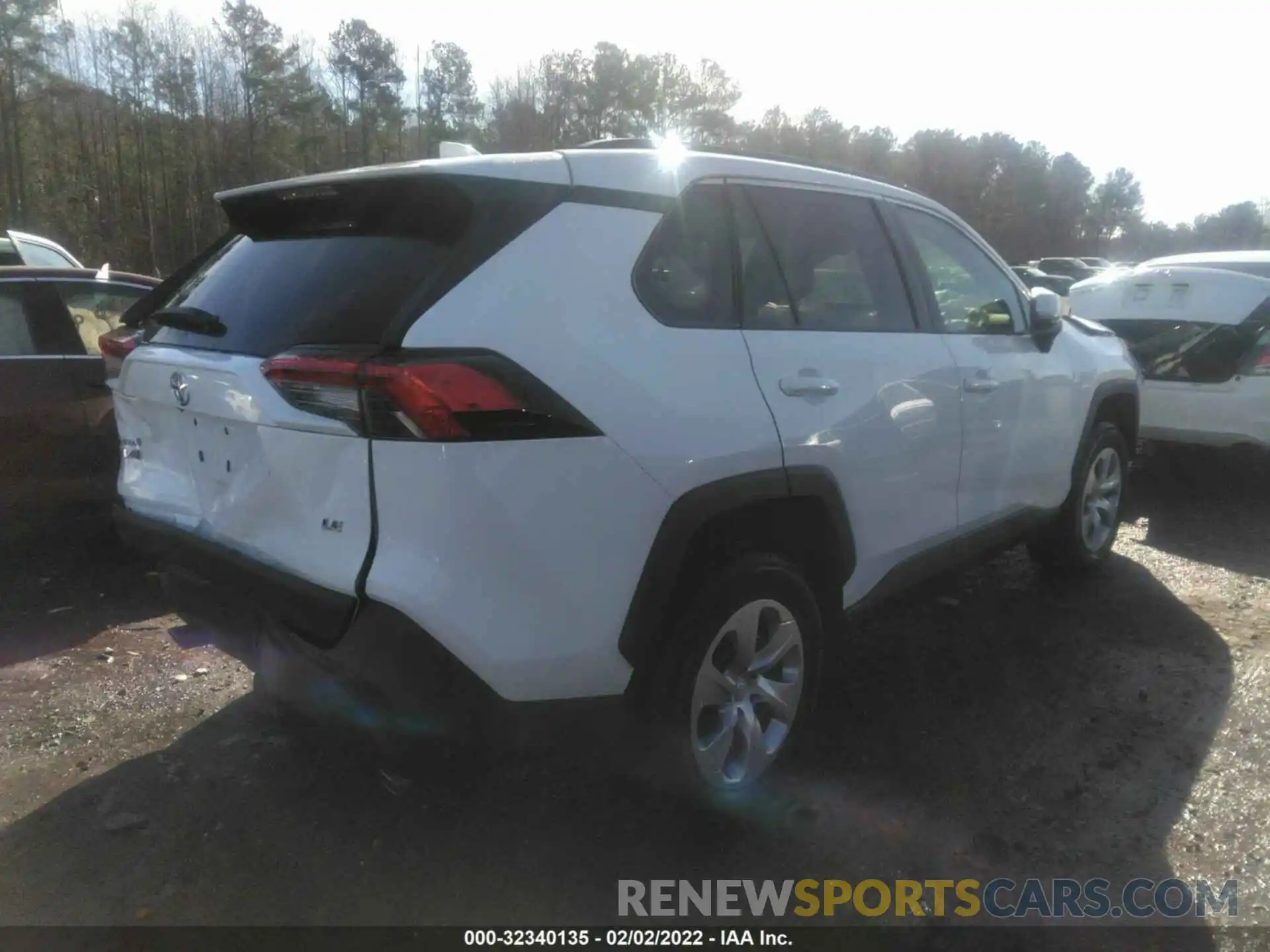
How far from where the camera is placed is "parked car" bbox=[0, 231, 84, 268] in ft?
23.8

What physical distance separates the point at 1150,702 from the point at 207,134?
32.4 metres

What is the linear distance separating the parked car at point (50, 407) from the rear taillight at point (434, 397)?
321cm

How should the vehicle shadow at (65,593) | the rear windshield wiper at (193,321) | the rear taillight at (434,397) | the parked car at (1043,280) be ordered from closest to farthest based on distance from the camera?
the rear taillight at (434,397)
the rear windshield wiper at (193,321)
the vehicle shadow at (65,593)
the parked car at (1043,280)

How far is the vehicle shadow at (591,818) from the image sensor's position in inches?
102

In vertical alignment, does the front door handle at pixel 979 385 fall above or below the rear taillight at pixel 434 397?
below

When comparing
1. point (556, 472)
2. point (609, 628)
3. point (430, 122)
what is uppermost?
point (430, 122)

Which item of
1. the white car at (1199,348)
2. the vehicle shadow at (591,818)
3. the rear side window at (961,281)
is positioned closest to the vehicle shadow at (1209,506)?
the white car at (1199,348)

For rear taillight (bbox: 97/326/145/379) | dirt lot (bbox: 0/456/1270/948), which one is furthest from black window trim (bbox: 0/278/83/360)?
rear taillight (bbox: 97/326/145/379)

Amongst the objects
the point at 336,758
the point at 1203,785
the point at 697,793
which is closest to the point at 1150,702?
the point at 1203,785

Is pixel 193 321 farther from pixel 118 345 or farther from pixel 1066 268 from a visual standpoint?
pixel 1066 268

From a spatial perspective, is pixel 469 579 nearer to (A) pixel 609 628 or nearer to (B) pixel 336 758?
(A) pixel 609 628

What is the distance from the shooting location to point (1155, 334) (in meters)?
6.81

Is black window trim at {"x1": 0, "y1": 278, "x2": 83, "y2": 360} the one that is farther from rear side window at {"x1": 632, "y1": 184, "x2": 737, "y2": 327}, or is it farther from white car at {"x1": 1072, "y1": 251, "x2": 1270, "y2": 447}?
white car at {"x1": 1072, "y1": 251, "x2": 1270, "y2": 447}

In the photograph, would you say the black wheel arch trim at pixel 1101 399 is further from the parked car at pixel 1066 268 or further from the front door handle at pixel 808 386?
the parked car at pixel 1066 268
